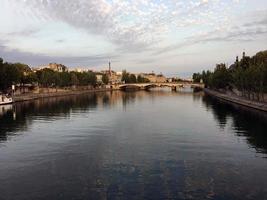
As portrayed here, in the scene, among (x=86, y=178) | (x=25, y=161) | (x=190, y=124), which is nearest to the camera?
(x=86, y=178)

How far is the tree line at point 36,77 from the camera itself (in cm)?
9875

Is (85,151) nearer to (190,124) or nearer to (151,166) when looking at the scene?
(151,166)

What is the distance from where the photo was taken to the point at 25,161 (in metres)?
27.6

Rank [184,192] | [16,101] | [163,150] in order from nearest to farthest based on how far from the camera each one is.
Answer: [184,192], [163,150], [16,101]

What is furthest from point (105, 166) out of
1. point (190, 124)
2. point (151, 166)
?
point (190, 124)

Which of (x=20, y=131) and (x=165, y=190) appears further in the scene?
(x=20, y=131)

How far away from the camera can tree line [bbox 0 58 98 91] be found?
98.8 metres

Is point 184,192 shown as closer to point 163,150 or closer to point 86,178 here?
point 86,178

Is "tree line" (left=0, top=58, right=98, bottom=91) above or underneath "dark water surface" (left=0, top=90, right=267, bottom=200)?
above

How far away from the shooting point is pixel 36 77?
142 m

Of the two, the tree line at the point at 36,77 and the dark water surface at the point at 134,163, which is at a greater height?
the tree line at the point at 36,77

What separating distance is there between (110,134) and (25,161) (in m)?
14.1

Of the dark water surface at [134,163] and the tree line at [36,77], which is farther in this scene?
the tree line at [36,77]

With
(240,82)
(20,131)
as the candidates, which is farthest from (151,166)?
(240,82)
